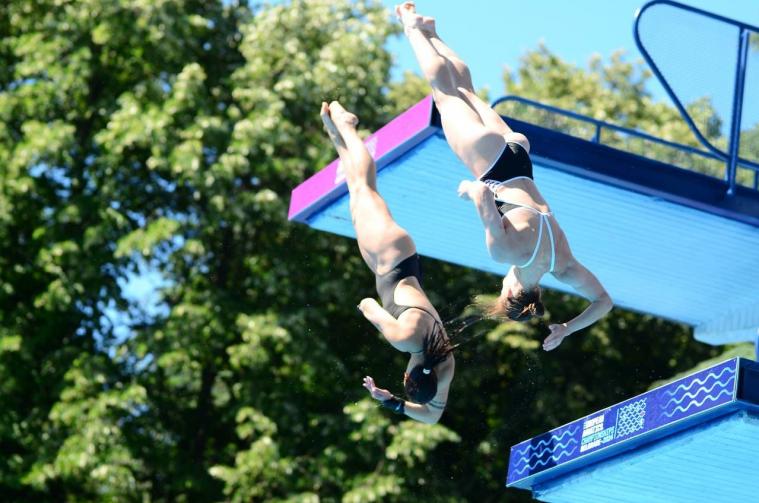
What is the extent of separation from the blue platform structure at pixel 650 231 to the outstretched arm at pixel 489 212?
1961 millimetres

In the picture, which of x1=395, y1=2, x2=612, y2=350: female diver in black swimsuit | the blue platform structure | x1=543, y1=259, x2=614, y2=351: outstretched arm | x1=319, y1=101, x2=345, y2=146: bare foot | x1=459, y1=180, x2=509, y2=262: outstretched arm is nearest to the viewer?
x1=459, y1=180, x2=509, y2=262: outstretched arm

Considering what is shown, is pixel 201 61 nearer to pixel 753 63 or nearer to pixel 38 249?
pixel 38 249

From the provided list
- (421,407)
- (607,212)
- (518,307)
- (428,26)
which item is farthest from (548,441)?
(428,26)

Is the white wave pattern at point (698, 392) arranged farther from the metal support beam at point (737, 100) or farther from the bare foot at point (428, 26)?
A: the metal support beam at point (737, 100)

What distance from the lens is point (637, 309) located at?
49.7ft

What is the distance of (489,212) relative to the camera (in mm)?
7578

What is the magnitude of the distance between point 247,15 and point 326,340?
542 centimetres

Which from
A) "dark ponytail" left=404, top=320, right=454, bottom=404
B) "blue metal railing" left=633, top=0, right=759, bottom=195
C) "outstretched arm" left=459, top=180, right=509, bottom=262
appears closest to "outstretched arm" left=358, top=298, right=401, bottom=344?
"dark ponytail" left=404, top=320, right=454, bottom=404

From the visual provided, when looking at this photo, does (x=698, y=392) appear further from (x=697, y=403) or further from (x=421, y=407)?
(x=421, y=407)

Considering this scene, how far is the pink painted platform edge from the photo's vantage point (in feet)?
36.0

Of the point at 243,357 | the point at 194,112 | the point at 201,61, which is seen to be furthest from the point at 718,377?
the point at 201,61

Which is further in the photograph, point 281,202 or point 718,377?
point 281,202

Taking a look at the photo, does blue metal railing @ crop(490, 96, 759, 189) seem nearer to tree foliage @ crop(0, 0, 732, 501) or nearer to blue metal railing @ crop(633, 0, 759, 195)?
blue metal railing @ crop(633, 0, 759, 195)

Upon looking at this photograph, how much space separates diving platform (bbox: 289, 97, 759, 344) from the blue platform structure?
0.06 feet
